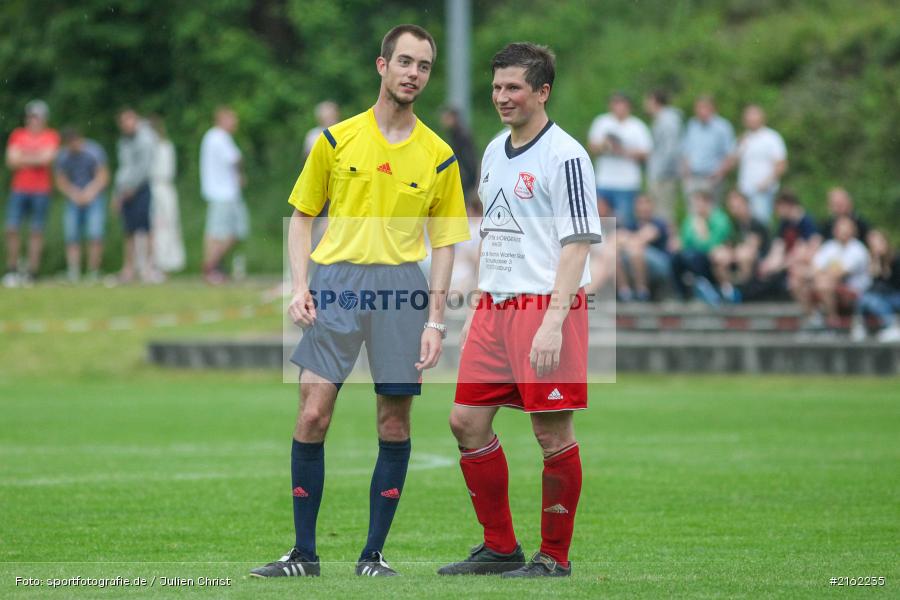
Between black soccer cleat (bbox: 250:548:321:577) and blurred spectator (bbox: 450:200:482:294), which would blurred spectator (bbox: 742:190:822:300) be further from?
black soccer cleat (bbox: 250:548:321:577)

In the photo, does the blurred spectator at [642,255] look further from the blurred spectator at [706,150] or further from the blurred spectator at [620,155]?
the blurred spectator at [706,150]

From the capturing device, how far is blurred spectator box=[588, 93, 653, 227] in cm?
2175

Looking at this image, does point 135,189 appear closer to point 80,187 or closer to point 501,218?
point 80,187

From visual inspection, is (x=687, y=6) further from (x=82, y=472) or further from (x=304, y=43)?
(x=82, y=472)

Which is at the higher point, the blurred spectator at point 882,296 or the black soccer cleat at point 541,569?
the blurred spectator at point 882,296

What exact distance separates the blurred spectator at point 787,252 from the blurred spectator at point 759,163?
0.61 meters

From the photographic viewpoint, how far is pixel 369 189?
7.57m

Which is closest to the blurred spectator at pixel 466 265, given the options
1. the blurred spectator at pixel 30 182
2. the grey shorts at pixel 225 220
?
the grey shorts at pixel 225 220

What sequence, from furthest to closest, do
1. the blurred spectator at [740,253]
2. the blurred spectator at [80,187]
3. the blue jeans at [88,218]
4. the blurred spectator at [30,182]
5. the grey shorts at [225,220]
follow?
the blue jeans at [88,218]
the blurred spectator at [80,187]
the blurred spectator at [30,182]
the grey shorts at [225,220]
the blurred spectator at [740,253]

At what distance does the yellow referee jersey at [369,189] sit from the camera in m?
7.57

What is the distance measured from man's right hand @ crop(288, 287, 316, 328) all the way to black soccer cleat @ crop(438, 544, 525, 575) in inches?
52.9

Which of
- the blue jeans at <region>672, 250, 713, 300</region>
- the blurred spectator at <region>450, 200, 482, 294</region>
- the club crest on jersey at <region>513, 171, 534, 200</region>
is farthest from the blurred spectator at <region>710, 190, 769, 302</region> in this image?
the club crest on jersey at <region>513, 171, 534, 200</region>

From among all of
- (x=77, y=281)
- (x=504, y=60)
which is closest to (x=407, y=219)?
(x=504, y=60)

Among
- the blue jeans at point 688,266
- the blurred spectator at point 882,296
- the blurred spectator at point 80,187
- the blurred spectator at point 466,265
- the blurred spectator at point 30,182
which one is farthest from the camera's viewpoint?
the blurred spectator at point 80,187
